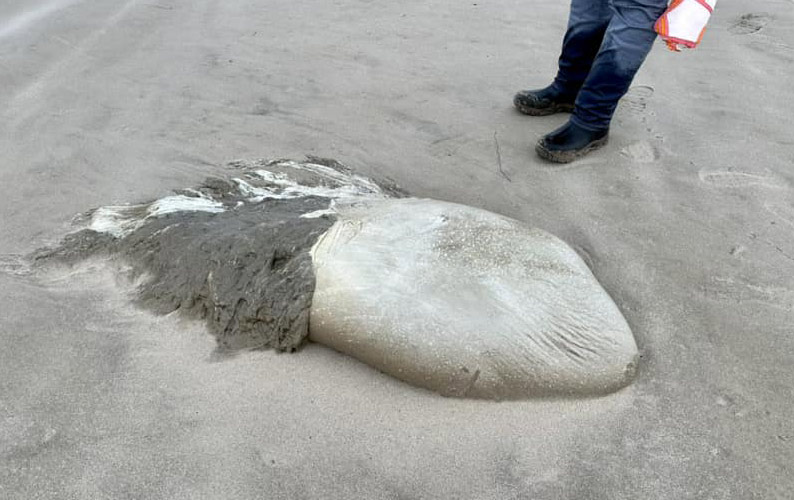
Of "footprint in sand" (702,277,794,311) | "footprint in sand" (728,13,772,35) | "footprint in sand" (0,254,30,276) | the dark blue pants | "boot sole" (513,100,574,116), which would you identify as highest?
the dark blue pants

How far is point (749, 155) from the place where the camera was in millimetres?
2568

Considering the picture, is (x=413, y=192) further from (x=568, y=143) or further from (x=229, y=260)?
(x=229, y=260)

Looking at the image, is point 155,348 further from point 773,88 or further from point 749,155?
point 773,88

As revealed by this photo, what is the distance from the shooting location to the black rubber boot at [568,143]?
2600mm

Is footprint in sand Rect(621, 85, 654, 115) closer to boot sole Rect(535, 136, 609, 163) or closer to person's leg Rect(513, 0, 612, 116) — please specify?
person's leg Rect(513, 0, 612, 116)

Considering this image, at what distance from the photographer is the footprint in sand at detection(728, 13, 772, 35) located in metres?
3.80

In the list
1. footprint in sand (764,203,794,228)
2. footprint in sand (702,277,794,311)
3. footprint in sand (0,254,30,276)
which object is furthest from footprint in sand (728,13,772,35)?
footprint in sand (0,254,30,276)

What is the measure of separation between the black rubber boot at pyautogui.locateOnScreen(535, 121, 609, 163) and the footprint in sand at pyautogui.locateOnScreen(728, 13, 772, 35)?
1.94 metres

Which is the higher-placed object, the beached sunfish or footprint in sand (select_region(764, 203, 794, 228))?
the beached sunfish

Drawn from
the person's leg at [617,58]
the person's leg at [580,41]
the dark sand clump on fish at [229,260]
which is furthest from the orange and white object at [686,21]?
the dark sand clump on fish at [229,260]

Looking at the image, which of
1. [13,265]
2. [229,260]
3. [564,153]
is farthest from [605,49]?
[13,265]

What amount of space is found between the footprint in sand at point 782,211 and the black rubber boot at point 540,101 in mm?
1127

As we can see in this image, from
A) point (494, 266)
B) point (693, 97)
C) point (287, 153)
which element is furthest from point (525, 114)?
point (494, 266)

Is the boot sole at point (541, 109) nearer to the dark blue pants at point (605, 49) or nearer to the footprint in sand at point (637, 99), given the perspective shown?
the dark blue pants at point (605, 49)
